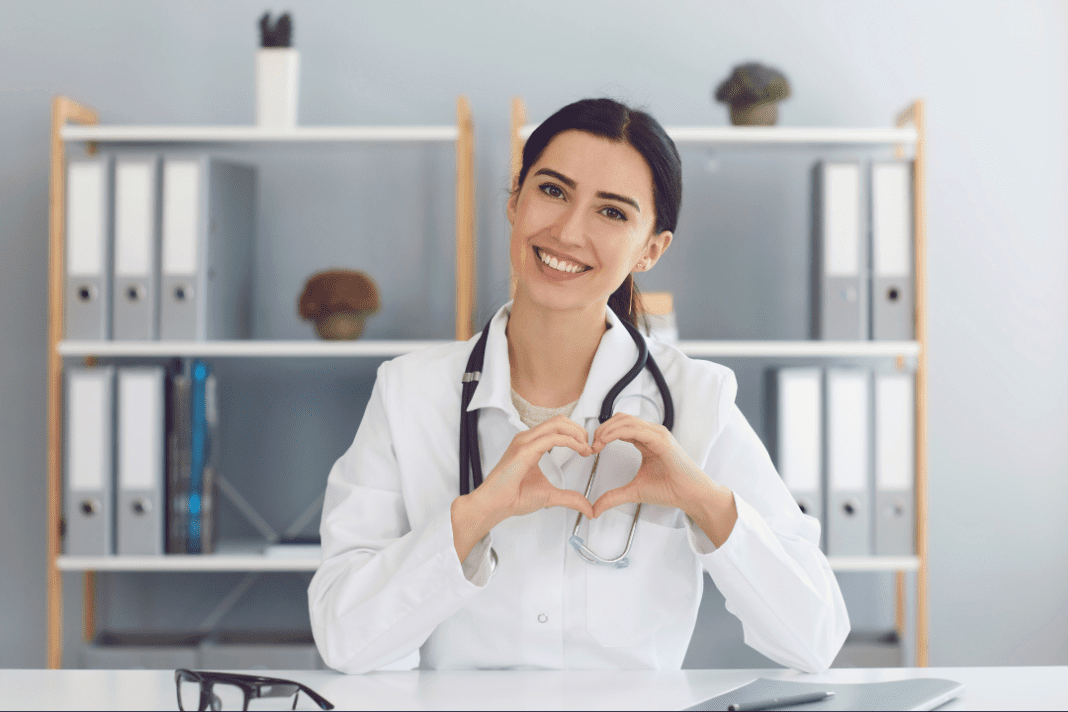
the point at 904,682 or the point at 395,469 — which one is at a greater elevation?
the point at 395,469

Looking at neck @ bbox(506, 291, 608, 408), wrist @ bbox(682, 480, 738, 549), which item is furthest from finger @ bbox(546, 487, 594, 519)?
neck @ bbox(506, 291, 608, 408)

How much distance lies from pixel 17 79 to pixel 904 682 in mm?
2362

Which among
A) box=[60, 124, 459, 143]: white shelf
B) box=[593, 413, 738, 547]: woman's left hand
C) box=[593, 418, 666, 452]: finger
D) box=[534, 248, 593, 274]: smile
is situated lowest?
box=[593, 413, 738, 547]: woman's left hand

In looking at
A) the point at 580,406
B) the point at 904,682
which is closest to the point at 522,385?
the point at 580,406

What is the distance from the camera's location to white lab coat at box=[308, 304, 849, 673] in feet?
3.18

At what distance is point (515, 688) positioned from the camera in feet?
2.84

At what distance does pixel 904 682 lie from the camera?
2.83 ft

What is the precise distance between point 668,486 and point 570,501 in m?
0.11

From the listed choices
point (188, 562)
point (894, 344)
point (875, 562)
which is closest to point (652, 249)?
point (894, 344)

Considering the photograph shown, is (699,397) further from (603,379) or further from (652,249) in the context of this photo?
(652,249)

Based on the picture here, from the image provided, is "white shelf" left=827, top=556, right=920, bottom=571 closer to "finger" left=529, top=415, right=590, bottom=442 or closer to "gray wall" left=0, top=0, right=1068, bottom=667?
"gray wall" left=0, top=0, right=1068, bottom=667

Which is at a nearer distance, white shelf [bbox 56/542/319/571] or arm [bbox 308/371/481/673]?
arm [bbox 308/371/481/673]

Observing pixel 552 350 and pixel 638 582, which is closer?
pixel 638 582

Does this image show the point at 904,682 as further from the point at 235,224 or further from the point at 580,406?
the point at 235,224
